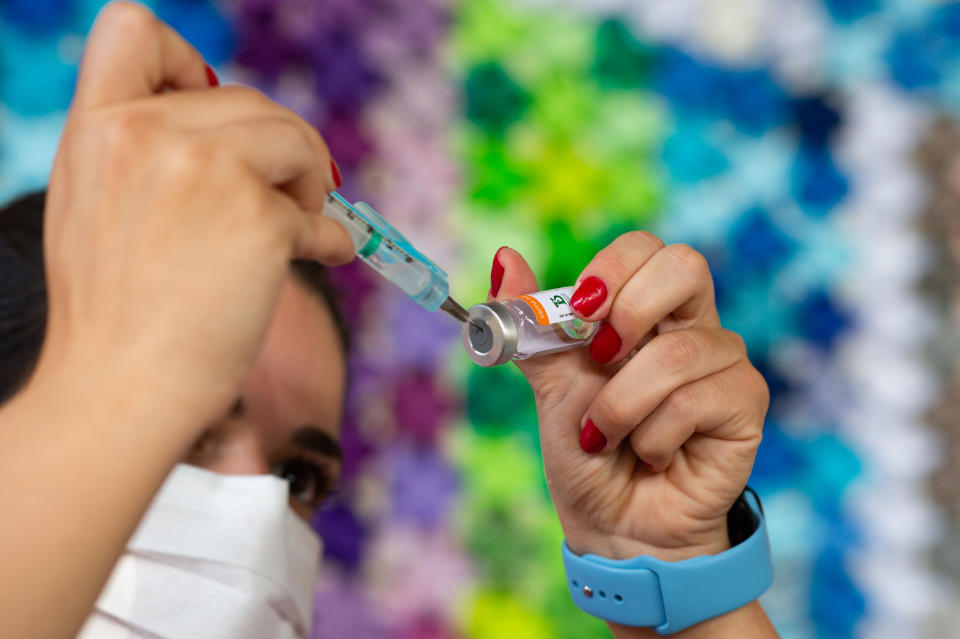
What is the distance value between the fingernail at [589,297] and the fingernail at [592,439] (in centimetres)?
10

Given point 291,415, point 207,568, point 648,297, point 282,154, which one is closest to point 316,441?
point 291,415

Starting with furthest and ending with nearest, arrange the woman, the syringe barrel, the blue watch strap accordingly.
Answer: the blue watch strap, the syringe barrel, the woman

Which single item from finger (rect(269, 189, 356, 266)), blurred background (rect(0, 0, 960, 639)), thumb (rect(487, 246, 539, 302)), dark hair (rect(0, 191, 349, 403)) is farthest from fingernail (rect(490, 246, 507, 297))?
blurred background (rect(0, 0, 960, 639))

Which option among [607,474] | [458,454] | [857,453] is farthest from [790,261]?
[607,474]

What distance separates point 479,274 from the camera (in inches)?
51.1

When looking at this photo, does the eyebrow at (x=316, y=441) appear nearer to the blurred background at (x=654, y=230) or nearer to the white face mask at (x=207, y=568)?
the white face mask at (x=207, y=568)

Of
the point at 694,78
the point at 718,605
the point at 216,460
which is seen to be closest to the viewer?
the point at 718,605

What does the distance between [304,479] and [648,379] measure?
17.4 inches

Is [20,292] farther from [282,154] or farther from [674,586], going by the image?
[674,586]

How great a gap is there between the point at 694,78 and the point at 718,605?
0.99 m

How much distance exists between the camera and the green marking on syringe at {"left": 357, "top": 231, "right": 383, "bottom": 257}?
0.59 m

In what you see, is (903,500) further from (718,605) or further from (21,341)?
(21,341)

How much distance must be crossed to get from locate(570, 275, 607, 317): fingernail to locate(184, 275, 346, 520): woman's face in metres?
0.37

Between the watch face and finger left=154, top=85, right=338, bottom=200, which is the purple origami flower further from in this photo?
finger left=154, top=85, right=338, bottom=200
